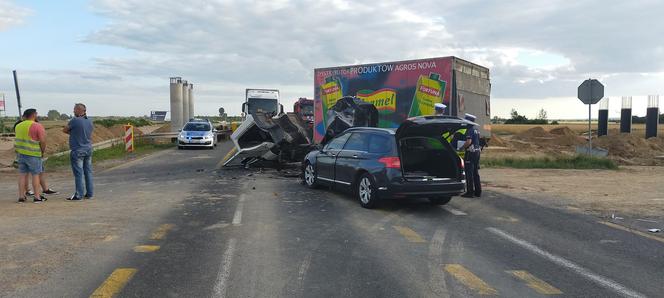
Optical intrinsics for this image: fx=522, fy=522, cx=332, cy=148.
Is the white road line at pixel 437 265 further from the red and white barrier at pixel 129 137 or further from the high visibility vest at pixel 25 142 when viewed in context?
the red and white barrier at pixel 129 137

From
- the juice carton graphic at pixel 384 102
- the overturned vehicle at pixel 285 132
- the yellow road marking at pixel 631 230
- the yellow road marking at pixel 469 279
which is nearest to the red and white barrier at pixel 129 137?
the overturned vehicle at pixel 285 132

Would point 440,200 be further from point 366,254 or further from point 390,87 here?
point 390,87

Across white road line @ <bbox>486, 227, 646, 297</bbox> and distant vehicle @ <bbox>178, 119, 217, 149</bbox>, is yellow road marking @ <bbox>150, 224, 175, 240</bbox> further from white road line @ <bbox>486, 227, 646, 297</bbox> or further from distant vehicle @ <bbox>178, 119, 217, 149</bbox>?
distant vehicle @ <bbox>178, 119, 217, 149</bbox>

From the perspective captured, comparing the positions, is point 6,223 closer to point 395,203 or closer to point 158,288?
point 158,288

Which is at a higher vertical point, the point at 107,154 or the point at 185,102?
the point at 185,102

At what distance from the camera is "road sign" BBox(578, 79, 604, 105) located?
57.5 ft

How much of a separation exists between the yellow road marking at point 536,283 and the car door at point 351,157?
4469 mm

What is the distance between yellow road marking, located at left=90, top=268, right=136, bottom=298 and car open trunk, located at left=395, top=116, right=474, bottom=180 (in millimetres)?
5136

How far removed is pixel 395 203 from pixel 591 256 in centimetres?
428

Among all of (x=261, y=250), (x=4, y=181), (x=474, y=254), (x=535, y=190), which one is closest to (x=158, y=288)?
(x=261, y=250)

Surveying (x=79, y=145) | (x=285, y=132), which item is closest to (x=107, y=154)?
(x=285, y=132)

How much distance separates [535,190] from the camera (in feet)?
39.7

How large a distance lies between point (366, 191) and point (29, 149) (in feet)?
20.2

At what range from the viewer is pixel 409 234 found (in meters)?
7.29
